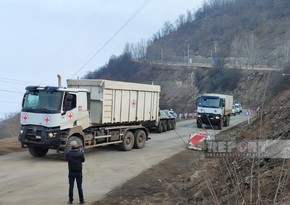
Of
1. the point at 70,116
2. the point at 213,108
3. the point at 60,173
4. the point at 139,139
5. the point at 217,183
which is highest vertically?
the point at 70,116

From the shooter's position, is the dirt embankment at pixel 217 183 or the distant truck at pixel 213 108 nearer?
the dirt embankment at pixel 217 183

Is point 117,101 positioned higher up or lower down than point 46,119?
higher up

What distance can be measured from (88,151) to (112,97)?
10.1 ft

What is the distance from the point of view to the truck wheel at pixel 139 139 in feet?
70.3

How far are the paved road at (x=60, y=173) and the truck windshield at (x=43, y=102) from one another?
6.87ft

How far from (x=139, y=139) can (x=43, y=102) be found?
21.3ft

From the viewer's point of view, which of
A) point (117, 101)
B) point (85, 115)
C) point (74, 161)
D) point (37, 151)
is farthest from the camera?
point (117, 101)

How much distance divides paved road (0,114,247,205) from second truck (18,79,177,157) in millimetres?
730

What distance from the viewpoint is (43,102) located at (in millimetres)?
16766

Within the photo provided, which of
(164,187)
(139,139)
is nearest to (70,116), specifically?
(139,139)

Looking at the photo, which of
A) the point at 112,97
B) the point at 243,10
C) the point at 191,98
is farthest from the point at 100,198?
the point at 243,10
